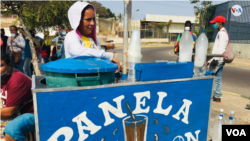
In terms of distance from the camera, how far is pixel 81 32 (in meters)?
2.16

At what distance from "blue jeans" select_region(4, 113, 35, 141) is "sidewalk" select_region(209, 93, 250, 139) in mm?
2593

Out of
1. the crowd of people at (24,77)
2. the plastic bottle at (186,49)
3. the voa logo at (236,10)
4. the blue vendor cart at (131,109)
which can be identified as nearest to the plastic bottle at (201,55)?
the plastic bottle at (186,49)

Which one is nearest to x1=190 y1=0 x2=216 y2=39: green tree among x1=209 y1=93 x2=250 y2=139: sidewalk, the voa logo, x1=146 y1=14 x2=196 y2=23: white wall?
the voa logo

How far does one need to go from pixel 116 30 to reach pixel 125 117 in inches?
1718

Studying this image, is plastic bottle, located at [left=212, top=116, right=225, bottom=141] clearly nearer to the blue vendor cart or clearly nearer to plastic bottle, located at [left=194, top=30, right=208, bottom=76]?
the blue vendor cart

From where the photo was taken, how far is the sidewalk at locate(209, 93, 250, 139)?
10.9ft

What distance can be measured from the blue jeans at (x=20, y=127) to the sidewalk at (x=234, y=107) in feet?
8.51

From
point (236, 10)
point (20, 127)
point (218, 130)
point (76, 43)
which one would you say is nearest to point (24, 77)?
point (20, 127)

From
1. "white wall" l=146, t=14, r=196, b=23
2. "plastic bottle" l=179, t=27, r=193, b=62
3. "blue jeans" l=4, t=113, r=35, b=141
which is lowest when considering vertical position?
"blue jeans" l=4, t=113, r=35, b=141

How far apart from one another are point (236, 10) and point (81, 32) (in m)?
15.1

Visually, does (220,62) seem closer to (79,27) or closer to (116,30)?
(79,27)

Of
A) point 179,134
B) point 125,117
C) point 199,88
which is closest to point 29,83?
point 125,117

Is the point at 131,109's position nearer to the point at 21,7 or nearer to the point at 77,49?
the point at 77,49

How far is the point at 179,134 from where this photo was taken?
2070 mm
